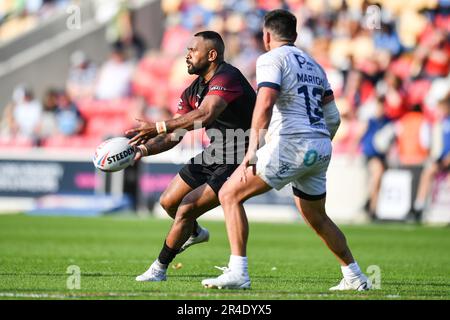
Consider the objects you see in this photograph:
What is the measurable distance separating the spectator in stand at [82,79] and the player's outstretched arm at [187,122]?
17.8 m

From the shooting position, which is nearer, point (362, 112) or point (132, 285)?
point (132, 285)

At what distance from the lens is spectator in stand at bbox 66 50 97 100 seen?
26219 mm

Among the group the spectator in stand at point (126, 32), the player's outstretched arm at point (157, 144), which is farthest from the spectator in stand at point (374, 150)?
→ the player's outstretched arm at point (157, 144)

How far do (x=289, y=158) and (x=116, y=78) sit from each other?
18158 millimetres

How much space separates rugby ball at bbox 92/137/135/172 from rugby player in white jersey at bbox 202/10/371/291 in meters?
1.35

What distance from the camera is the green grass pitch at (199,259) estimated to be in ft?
26.2

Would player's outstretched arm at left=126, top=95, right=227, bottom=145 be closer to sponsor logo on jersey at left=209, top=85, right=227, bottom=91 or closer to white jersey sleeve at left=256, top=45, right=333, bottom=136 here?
sponsor logo on jersey at left=209, top=85, right=227, bottom=91

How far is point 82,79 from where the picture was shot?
2656cm

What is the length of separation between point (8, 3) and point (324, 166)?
2363cm

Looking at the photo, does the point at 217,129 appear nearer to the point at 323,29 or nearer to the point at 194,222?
the point at 194,222

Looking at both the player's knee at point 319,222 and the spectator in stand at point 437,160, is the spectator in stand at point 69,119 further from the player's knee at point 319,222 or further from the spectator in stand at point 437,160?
the player's knee at point 319,222

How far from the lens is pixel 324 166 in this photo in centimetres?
834

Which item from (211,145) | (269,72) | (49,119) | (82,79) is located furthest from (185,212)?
(82,79)
